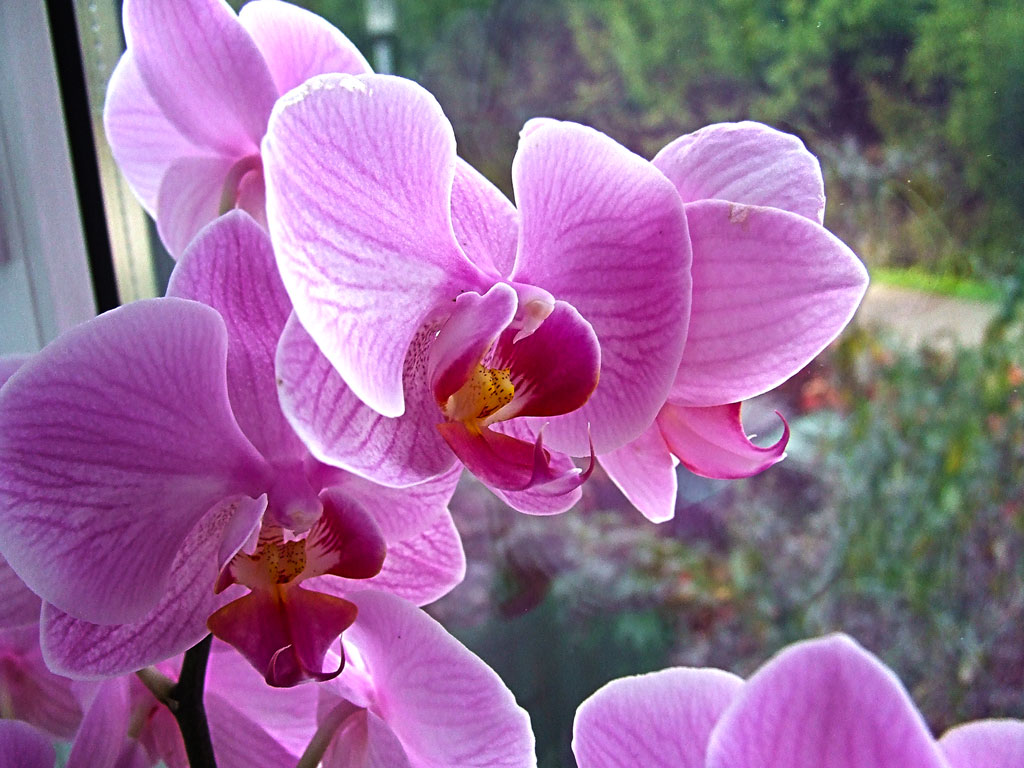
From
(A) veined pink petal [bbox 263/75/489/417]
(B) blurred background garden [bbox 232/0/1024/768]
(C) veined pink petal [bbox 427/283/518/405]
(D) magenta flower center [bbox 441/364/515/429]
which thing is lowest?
(B) blurred background garden [bbox 232/0/1024/768]

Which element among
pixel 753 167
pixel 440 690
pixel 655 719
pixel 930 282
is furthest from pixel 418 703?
pixel 930 282

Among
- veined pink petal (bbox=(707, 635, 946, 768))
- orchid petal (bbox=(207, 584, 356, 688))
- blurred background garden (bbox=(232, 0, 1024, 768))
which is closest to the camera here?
veined pink petal (bbox=(707, 635, 946, 768))

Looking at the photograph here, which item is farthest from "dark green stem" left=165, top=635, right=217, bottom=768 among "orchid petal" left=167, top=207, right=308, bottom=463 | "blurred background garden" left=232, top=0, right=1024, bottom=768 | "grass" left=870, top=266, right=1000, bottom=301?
"grass" left=870, top=266, right=1000, bottom=301

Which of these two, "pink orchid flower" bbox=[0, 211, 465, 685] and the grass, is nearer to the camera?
"pink orchid flower" bbox=[0, 211, 465, 685]

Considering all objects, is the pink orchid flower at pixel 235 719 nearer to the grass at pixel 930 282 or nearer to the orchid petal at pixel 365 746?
the orchid petal at pixel 365 746

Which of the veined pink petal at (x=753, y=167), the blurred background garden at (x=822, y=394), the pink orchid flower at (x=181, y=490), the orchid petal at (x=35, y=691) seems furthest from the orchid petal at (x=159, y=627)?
the blurred background garden at (x=822, y=394)

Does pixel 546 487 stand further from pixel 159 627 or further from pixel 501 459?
pixel 159 627

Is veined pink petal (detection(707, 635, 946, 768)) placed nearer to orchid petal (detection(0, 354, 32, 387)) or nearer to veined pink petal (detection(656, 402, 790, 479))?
veined pink petal (detection(656, 402, 790, 479))

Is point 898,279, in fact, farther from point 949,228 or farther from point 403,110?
point 403,110

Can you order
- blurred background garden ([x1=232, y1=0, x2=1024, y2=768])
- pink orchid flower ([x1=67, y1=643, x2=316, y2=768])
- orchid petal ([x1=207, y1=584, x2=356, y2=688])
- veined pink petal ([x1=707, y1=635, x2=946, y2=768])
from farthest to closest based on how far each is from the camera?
blurred background garden ([x1=232, y1=0, x2=1024, y2=768])
pink orchid flower ([x1=67, y1=643, x2=316, y2=768])
orchid petal ([x1=207, y1=584, x2=356, y2=688])
veined pink petal ([x1=707, y1=635, x2=946, y2=768])
